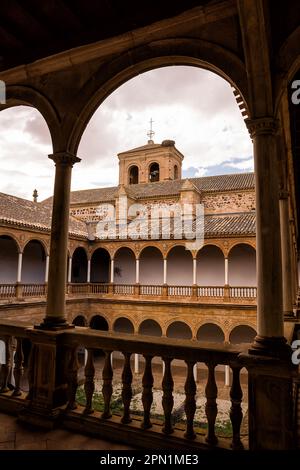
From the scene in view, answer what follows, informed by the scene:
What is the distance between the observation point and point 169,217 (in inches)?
902

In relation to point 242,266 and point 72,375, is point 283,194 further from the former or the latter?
point 242,266

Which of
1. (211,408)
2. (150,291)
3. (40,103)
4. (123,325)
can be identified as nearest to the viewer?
(211,408)

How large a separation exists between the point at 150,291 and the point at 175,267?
297 centimetres

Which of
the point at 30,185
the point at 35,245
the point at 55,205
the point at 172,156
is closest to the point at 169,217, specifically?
the point at 35,245

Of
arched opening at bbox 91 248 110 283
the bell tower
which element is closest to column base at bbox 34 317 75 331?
arched opening at bbox 91 248 110 283

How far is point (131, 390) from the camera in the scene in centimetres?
307

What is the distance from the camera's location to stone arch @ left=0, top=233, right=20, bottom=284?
1836cm

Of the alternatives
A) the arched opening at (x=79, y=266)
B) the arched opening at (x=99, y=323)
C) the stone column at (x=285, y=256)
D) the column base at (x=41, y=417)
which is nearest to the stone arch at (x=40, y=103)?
the column base at (x=41, y=417)

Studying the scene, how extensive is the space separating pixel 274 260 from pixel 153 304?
16377mm

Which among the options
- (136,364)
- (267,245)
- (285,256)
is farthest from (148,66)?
(136,364)

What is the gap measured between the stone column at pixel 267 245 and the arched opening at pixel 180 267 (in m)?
→ 18.3

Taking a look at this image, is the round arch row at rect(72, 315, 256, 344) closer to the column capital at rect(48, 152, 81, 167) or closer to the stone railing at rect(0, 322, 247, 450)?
the stone railing at rect(0, 322, 247, 450)

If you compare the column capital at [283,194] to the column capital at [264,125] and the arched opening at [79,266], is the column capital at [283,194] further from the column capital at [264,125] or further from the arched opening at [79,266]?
the arched opening at [79,266]

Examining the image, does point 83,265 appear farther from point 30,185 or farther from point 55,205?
point 55,205
